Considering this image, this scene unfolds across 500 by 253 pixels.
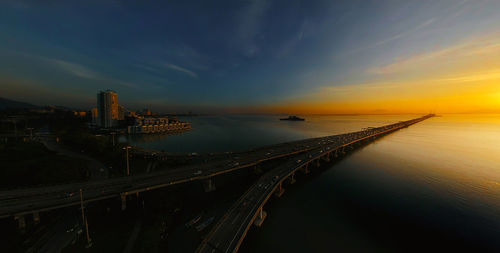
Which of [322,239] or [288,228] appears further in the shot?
[288,228]

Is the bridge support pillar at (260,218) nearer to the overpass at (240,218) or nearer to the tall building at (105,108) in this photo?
the overpass at (240,218)

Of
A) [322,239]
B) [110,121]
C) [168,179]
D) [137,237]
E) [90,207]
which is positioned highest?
[110,121]

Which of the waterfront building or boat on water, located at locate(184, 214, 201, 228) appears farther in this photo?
the waterfront building

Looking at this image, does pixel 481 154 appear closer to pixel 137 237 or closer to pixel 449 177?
pixel 449 177

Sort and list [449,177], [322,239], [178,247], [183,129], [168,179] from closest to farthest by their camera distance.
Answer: [178,247] → [322,239] → [168,179] → [449,177] → [183,129]

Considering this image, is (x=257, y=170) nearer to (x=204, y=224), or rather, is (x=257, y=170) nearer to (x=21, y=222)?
(x=204, y=224)

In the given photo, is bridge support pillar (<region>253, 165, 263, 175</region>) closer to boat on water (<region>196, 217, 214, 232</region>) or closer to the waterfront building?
boat on water (<region>196, 217, 214, 232</region>)

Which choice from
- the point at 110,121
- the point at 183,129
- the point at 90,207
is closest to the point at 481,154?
the point at 90,207

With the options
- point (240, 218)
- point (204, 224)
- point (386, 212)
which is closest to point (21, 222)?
point (204, 224)

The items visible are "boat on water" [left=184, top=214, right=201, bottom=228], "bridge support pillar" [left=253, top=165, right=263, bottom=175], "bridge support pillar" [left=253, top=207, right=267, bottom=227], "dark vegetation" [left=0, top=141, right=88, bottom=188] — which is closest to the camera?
"boat on water" [left=184, top=214, right=201, bottom=228]

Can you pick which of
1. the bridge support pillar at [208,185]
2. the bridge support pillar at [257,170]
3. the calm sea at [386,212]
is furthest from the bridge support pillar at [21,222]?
the bridge support pillar at [257,170]

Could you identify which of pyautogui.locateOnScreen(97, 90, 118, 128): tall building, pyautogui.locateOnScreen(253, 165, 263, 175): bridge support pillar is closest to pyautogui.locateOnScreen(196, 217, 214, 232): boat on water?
pyautogui.locateOnScreen(253, 165, 263, 175): bridge support pillar
